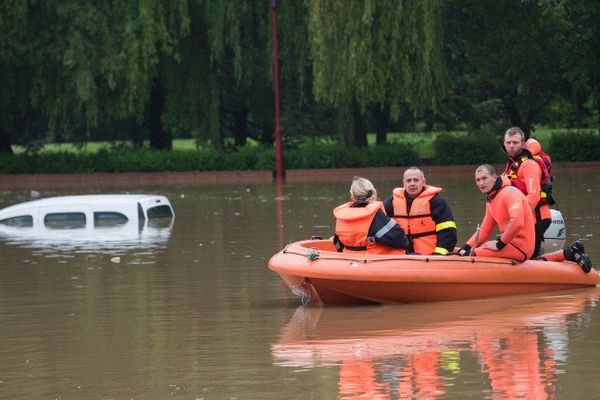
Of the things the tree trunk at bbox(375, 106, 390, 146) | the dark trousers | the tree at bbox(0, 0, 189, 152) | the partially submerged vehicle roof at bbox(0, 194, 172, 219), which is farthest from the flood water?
the tree trunk at bbox(375, 106, 390, 146)

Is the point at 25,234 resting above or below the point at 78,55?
below

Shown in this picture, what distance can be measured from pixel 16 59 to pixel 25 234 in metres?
17.2

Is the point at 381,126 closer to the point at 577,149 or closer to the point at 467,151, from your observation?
the point at 467,151

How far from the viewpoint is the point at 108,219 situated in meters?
29.6

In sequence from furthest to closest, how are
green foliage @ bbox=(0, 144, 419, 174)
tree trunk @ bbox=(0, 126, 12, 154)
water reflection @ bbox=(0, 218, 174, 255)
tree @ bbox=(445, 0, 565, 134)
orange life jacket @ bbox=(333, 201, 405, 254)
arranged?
tree trunk @ bbox=(0, 126, 12, 154) < tree @ bbox=(445, 0, 565, 134) < green foliage @ bbox=(0, 144, 419, 174) < water reflection @ bbox=(0, 218, 174, 255) < orange life jacket @ bbox=(333, 201, 405, 254)

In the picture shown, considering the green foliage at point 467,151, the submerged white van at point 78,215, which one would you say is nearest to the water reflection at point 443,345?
the submerged white van at point 78,215

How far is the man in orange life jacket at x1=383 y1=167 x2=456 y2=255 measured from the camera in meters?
15.8

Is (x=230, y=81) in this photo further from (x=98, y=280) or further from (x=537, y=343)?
(x=537, y=343)

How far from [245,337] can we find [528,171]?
3.93 metres

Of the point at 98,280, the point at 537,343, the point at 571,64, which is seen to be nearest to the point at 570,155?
the point at 571,64

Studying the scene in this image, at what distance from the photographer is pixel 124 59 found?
4406cm

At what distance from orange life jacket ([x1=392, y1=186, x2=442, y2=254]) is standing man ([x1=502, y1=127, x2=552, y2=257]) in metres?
1.01

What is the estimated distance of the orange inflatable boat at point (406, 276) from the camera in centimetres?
1534

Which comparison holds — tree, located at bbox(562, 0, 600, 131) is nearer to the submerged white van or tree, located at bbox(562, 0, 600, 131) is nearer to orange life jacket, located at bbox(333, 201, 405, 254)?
the submerged white van
